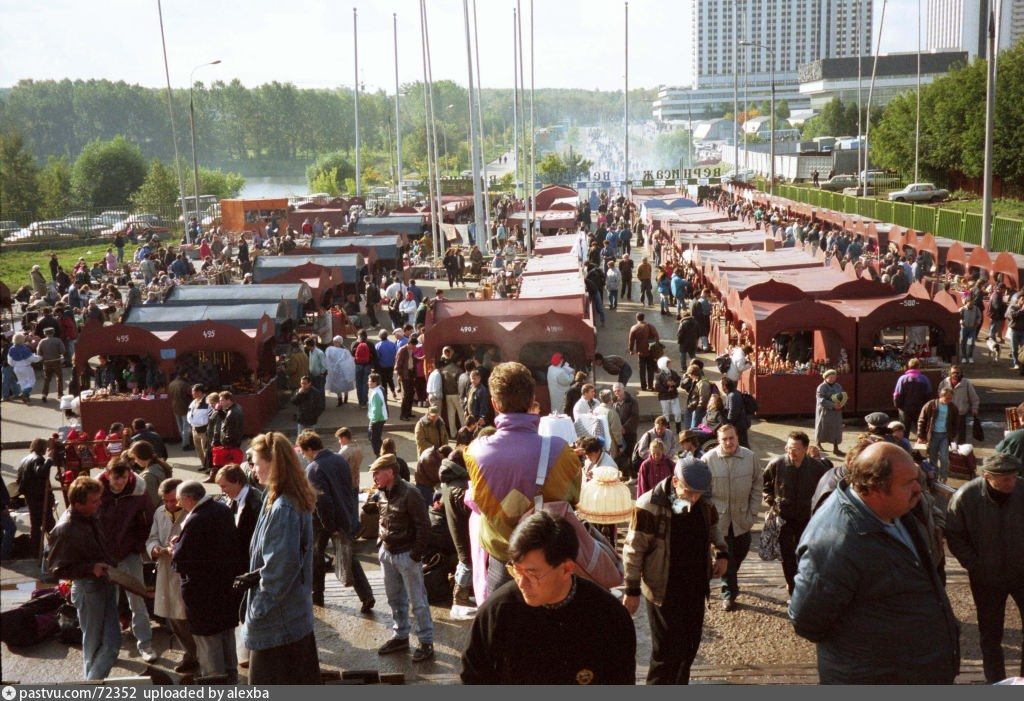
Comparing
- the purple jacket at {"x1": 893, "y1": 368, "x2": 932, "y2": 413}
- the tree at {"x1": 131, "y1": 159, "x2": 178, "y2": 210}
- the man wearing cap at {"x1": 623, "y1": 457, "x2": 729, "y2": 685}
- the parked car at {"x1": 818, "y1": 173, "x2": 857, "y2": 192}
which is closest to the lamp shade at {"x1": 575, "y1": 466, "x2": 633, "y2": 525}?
the man wearing cap at {"x1": 623, "y1": 457, "x2": 729, "y2": 685}

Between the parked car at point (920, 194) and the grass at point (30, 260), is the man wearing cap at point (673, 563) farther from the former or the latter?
the parked car at point (920, 194)

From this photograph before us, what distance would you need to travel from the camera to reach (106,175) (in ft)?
249

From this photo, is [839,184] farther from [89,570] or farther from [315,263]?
[89,570]

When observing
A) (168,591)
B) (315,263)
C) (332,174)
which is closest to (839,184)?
(332,174)

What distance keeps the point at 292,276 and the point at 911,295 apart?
14173mm

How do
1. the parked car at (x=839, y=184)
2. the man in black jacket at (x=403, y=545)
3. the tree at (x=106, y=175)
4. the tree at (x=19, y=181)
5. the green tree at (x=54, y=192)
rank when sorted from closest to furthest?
the man in black jacket at (x=403, y=545) < the tree at (x=19, y=181) < the green tree at (x=54, y=192) < the tree at (x=106, y=175) < the parked car at (x=839, y=184)

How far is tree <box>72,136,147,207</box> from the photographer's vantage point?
75.3m

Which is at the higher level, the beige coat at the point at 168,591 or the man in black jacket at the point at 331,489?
the man in black jacket at the point at 331,489

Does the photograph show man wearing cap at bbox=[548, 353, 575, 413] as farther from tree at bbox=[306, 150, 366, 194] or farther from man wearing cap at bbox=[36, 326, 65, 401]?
tree at bbox=[306, 150, 366, 194]

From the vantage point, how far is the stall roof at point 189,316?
62.5 ft

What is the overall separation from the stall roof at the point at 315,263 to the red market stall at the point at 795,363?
13142 millimetres

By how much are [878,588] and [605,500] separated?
3.77m

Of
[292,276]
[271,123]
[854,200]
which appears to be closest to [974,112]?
[854,200]

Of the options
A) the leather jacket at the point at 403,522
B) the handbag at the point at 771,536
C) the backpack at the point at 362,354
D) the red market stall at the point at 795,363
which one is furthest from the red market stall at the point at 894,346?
the leather jacket at the point at 403,522
